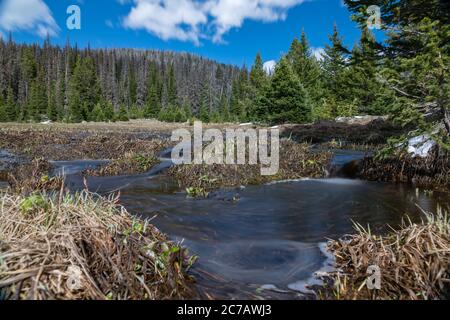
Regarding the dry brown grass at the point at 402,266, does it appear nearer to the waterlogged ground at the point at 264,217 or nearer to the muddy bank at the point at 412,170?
the waterlogged ground at the point at 264,217

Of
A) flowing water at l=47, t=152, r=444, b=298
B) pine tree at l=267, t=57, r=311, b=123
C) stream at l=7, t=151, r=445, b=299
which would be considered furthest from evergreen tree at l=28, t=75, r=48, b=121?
flowing water at l=47, t=152, r=444, b=298

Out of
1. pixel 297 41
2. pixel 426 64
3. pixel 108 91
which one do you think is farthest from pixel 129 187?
pixel 108 91

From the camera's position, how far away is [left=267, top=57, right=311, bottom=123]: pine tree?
101 ft

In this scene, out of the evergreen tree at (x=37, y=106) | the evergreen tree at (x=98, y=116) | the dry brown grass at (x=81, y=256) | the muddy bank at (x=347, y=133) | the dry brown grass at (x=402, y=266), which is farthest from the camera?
the evergreen tree at (x=37, y=106)

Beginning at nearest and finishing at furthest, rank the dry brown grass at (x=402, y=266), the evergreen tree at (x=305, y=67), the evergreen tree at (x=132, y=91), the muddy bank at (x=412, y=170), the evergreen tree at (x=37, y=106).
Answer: the dry brown grass at (x=402, y=266) < the muddy bank at (x=412, y=170) < the evergreen tree at (x=305, y=67) < the evergreen tree at (x=37, y=106) < the evergreen tree at (x=132, y=91)

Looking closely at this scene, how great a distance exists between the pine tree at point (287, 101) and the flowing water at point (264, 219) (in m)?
19.3

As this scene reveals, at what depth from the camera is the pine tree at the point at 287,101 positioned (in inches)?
1214

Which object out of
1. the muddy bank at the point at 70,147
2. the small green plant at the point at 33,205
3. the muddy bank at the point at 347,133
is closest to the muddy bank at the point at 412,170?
the muddy bank at the point at 347,133

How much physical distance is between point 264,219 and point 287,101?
25.3 m

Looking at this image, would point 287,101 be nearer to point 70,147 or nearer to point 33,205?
point 70,147

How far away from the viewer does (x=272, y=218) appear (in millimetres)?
7664

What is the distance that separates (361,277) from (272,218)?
3.80 m
